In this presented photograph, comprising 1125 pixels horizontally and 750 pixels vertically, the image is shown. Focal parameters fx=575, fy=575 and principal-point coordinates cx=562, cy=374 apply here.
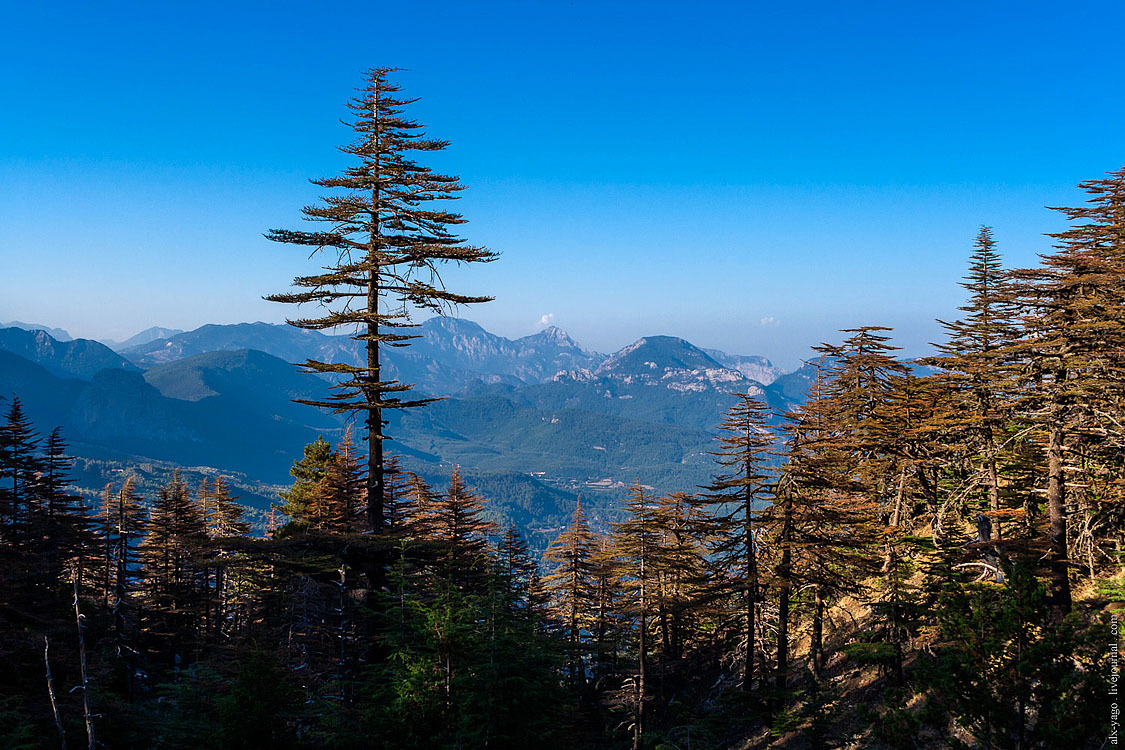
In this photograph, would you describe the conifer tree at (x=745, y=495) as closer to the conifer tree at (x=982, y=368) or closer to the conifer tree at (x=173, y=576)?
the conifer tree at (x=982, y=368)

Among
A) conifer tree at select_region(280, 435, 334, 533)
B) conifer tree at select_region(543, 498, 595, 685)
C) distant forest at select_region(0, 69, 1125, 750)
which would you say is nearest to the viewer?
distant forest at select_region(0, 69, 1125, 750)

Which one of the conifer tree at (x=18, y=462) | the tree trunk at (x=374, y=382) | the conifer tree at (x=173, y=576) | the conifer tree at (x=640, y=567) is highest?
the tree trunk at (x=374, y=382)

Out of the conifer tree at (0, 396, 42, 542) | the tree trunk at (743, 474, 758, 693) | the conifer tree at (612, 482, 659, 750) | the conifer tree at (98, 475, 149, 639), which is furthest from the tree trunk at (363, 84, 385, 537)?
the conifer tree at (98, 475, 149, 639)

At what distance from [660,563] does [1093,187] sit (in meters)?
23.8

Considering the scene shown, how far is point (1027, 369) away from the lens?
1822 cm

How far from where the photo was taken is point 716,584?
22.6 metres

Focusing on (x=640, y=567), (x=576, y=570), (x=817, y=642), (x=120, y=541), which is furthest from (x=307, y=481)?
(x=817, y=642)

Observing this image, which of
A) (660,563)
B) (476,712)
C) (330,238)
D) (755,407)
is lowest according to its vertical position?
(660,563)

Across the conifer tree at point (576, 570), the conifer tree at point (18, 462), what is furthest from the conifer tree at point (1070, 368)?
the conifer tree at point (18, 462)

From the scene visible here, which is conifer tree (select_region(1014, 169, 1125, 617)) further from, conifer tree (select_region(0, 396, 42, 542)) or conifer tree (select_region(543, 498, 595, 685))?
conifer tree (select_region(0, 396, 42, 542))

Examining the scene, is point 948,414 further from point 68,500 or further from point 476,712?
point 68,500

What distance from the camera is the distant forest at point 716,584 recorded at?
426 inches

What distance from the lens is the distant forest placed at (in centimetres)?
1083

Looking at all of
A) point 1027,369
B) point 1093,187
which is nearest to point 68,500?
point 1027,369
